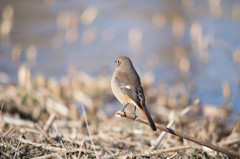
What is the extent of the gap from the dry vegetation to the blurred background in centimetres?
103

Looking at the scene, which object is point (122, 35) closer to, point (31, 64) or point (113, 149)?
point (31, 64)

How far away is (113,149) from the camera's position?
4188 millimetres

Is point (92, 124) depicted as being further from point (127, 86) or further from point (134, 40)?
point (134, 40)

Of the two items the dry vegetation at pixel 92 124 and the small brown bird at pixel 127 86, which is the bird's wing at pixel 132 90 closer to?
the small brown bird at pixel 127 86

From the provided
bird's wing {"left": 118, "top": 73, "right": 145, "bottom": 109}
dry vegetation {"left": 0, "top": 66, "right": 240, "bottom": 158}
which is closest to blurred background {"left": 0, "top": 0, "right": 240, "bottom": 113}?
dry vegetation {"left": 0, "top": 66, "right": 240, "bottom": 158}

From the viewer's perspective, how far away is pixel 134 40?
1176 cm

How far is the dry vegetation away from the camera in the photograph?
3.70m

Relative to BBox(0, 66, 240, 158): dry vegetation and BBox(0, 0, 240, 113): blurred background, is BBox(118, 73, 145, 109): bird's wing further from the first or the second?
BBox(0, 0, 240, 113): blurred background

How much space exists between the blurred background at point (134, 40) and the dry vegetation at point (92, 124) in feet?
3.37

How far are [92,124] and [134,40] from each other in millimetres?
6245

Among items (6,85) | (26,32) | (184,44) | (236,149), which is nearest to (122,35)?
(184,44)

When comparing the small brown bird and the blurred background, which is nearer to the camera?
the small brown bird

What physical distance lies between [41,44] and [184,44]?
473cm

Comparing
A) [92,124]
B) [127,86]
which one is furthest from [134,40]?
[127,86]
